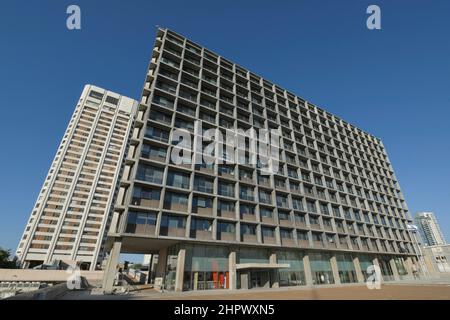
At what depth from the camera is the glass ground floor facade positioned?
25406mm

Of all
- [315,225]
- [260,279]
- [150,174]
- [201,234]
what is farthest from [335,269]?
[150,174]

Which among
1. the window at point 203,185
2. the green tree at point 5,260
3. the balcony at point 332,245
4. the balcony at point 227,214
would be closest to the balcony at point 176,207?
the window at point 203,185

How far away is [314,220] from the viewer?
1543 inches

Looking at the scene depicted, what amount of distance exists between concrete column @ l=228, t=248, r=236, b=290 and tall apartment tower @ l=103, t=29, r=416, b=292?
5.4 inches

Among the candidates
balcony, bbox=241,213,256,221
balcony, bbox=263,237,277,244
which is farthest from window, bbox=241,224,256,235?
balcony, bbox=263,237,277,244

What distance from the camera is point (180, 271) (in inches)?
961

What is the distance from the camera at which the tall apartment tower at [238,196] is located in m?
26.2

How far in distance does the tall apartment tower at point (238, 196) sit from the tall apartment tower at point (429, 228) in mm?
129355

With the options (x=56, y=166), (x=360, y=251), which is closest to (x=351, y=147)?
(x=360, y=251)

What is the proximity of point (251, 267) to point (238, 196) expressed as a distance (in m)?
8.86

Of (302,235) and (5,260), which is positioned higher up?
(302,235)

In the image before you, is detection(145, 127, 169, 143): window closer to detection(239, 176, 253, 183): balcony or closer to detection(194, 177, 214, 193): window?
detection(194, 177, 214, 193): window

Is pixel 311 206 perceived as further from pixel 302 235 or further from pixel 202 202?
pixel 202 202
